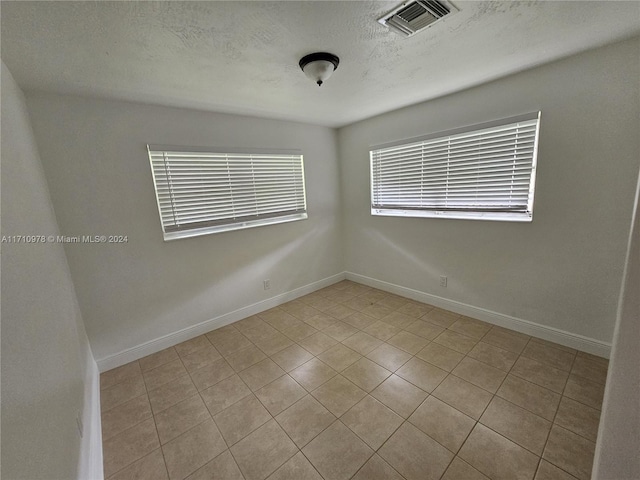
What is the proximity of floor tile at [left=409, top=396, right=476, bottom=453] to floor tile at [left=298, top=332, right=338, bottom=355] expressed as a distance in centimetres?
97

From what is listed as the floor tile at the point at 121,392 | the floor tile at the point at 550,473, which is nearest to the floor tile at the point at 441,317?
the floor tile at the point at 550,473

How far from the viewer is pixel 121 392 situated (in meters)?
2.05

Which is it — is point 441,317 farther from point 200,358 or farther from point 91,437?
point 91,437

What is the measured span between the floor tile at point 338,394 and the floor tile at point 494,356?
1098mm

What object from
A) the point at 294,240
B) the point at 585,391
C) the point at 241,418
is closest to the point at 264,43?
the point at 294,240

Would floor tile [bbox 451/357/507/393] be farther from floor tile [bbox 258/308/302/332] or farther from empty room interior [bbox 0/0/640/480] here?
floor tile [bbox 258/308/302/332]

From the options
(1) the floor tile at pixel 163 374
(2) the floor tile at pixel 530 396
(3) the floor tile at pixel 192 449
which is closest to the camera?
(3) the floor tile at pixel 192 449

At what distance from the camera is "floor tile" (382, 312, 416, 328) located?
2783 mm

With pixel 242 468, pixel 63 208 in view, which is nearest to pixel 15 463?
pixel 242 468

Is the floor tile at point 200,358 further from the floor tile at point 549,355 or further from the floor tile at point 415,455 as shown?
the floor tile at point 549,355

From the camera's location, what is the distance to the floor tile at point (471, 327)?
8.25 ft

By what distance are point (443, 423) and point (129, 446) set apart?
78.3 inches

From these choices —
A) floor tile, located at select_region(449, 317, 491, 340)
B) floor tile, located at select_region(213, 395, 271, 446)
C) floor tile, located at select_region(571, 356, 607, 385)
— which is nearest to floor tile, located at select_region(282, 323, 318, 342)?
floor tile, located at select_region(213, 395, 271, 446)

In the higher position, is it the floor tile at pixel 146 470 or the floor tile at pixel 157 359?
the floor tile at pixel 157 359
